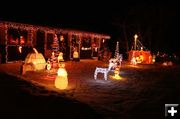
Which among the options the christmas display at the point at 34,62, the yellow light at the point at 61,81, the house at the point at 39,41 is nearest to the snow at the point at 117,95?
the yellow light at the point at 61,81

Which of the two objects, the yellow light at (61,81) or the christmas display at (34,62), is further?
the christmas display at (34,62)

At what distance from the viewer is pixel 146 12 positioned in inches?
1575

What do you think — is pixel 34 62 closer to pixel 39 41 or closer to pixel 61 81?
pixel 61 81

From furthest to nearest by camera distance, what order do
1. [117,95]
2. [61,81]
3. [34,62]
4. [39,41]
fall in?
[39,41] < [34,62] < [61,81] < [117,95]

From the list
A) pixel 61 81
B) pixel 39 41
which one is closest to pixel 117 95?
pixel 61 81

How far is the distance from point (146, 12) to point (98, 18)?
8.26 metres

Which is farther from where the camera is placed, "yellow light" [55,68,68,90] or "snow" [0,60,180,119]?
"yellow light" [55,68,68,90]

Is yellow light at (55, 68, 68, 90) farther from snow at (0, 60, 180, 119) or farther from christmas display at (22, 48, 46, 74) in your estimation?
christmas display at (22, 48, 46, 74)

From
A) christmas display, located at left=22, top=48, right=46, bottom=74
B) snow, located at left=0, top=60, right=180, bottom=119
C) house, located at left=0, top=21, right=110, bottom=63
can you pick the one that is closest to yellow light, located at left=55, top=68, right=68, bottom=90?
snow, located at left=0, top=60, right=180, bottom=119

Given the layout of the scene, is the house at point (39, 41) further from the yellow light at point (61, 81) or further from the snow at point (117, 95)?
the yellow light at point (61, 81)

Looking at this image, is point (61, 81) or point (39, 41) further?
point (39, 41)

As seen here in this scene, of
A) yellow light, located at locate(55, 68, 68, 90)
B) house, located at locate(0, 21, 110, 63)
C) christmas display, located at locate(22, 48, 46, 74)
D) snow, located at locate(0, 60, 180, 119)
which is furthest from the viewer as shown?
house, located at locate(0, 21, 110, 63)

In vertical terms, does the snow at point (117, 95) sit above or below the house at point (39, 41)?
below

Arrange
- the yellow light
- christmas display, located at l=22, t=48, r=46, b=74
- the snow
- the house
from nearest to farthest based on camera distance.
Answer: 1. the snow
2. the yellow light
3. christmas display, located at l=22, t=48, r=46, b=74
4. the house
